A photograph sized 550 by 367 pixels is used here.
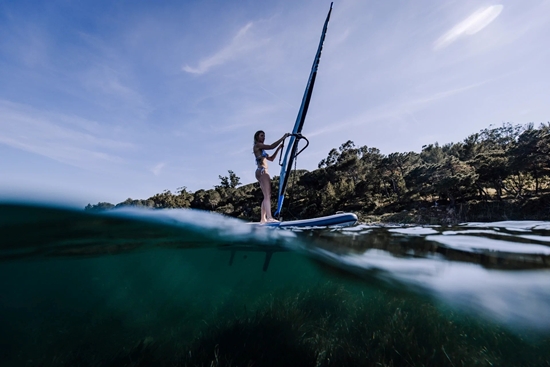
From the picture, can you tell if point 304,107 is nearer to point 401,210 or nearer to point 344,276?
point 344,276

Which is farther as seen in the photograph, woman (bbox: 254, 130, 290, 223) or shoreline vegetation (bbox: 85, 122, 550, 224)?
shoreline vegetation (bbox: 85, 122, 550, 224)

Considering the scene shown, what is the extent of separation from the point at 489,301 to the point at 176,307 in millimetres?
13511

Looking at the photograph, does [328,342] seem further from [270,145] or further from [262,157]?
[270,145]

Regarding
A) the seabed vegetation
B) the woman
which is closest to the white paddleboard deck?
the woman

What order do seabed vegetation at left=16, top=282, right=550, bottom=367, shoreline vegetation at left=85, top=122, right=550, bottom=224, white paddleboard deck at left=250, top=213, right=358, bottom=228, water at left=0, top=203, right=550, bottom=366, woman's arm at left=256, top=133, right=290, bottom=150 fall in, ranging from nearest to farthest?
1. white paddleboard deck at left=250, top=213, right=358, bottom=228
2. woman's arm at left=256, top=133, right=290, bottom=150
3. seabed vegetation at left=16, top=282, right=550, bottom=367
4. water at left=0, top=203, right=550, bottom=366
5. shoreline vegetation at left=85, top=122, right=550, bottom=224

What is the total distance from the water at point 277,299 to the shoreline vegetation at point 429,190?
20.7 ft

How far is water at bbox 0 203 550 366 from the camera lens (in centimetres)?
771

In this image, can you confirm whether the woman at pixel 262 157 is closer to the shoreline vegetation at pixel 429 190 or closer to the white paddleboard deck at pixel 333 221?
the white paddleboard deck at pixel 333 221

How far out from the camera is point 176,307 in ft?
46.8

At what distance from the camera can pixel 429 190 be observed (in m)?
31.2

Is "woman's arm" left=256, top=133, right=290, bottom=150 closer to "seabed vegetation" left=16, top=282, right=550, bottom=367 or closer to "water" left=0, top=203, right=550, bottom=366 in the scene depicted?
"water" left=0, top=203, right=550, bottom=366

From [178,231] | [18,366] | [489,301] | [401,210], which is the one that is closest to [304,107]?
[178,231]

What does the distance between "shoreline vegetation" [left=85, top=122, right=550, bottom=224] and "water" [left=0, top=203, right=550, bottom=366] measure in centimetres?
629

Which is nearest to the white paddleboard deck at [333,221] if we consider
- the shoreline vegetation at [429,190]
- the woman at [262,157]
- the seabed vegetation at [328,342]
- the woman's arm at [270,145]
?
the woman at [262,157]
